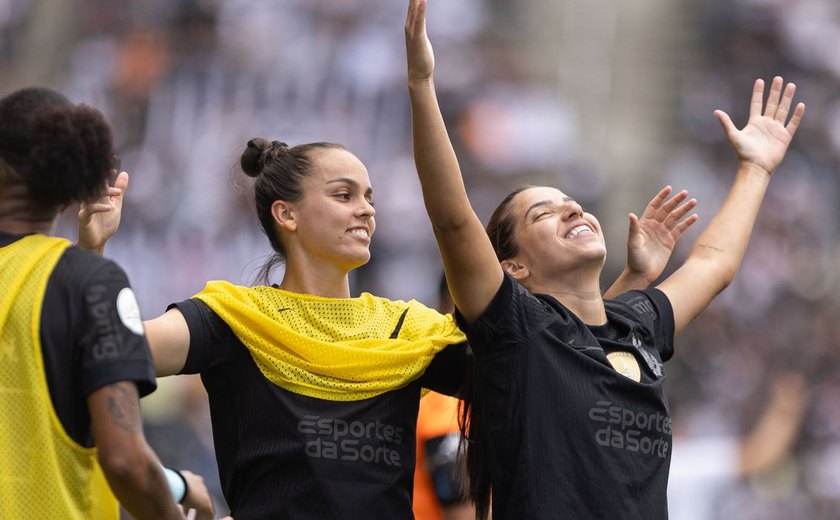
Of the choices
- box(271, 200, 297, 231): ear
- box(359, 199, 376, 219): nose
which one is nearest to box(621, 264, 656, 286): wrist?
box(359, 199, 376, 219): nose

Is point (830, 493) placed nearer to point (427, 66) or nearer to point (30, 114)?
point (427, 66)

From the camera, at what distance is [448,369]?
3.30 metres

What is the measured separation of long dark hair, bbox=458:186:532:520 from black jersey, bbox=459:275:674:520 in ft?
0.22

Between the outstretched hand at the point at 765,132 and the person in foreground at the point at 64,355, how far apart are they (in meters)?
Result: 2.08

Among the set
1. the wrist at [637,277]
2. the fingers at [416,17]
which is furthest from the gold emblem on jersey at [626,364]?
the fingers at [416,17]

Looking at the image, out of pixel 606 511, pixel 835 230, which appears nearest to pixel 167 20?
pixel 835 230

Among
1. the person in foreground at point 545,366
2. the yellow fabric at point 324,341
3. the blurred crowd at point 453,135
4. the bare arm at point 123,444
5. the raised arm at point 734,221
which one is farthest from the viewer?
the blurred crowd at point 453,135

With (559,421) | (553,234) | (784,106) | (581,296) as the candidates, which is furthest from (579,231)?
(784,106)

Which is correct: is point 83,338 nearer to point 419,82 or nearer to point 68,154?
point 68,154

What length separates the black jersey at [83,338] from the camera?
236 cm

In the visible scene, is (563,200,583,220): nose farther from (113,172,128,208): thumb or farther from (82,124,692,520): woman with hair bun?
(113,172,128,208): thumb

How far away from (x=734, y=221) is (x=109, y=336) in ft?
6.75

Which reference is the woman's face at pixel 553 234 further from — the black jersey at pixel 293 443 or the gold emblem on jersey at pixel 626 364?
the black jersey at pixel 293 443

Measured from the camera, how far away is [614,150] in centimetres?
931
